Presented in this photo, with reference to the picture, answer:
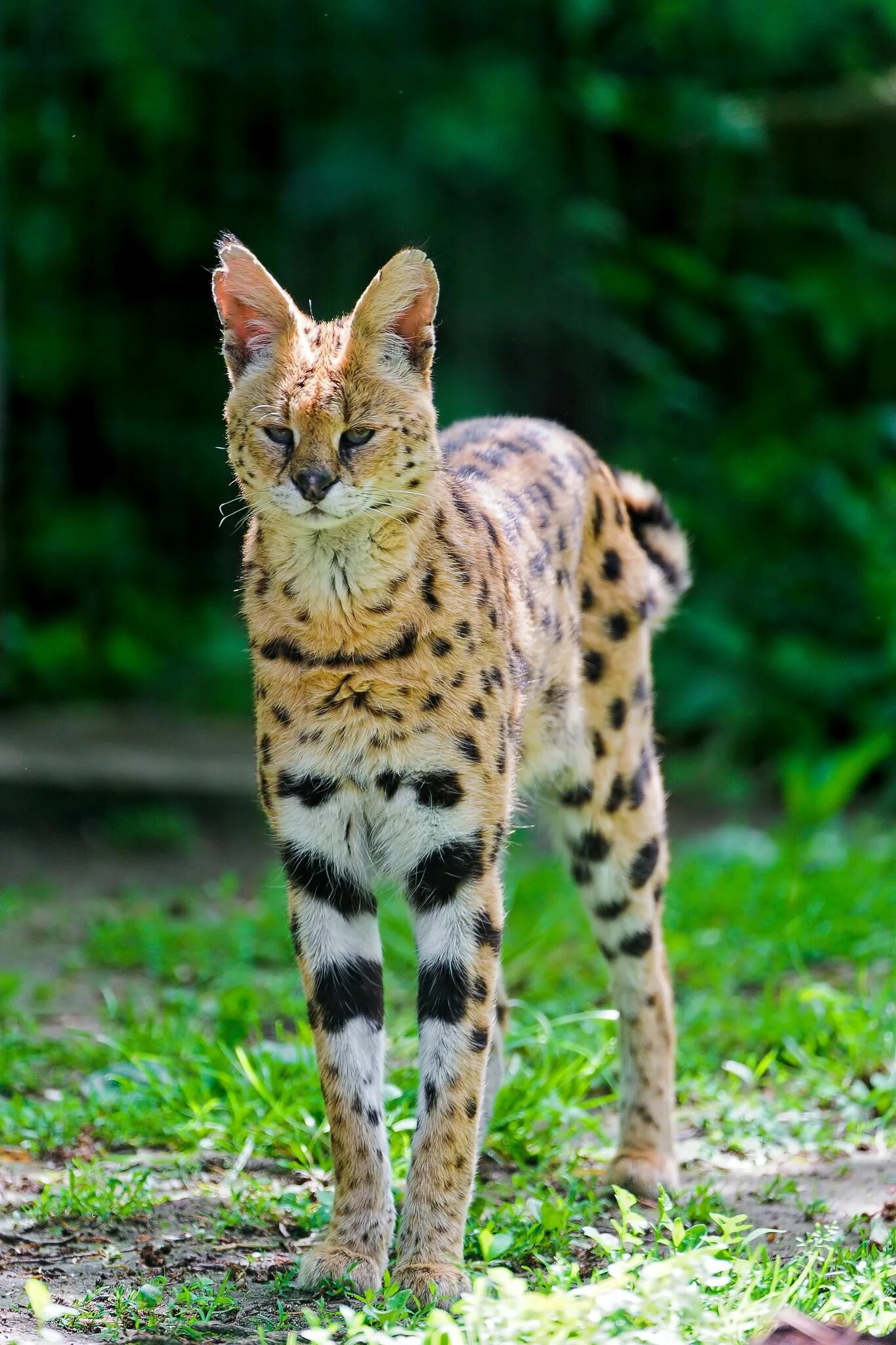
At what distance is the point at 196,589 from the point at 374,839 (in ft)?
22.9

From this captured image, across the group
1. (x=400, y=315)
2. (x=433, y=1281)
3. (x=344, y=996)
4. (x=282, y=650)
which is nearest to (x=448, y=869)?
(x=344, y=996)

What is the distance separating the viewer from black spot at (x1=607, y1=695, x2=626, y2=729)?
4.68 meters

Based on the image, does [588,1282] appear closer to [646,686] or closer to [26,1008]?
[646,686]

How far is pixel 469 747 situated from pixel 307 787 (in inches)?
14.7

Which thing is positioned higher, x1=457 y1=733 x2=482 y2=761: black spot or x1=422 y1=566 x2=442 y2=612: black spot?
x1=422 y1=566 x2=442 y2=612: black spot

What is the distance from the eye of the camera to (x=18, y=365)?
10.1 meters

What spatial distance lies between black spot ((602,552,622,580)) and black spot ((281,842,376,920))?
1344mm

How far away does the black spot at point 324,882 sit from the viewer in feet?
12.6

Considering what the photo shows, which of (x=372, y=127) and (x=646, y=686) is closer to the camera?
(x=646, y=686)

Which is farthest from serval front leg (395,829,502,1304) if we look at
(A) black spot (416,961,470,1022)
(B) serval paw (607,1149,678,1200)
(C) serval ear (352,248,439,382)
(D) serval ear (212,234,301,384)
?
(D) serval ear (212,234,301,384)

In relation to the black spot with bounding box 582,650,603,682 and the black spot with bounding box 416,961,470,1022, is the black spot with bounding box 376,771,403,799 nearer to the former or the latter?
the black spot with bounding box 416,961,470,1022

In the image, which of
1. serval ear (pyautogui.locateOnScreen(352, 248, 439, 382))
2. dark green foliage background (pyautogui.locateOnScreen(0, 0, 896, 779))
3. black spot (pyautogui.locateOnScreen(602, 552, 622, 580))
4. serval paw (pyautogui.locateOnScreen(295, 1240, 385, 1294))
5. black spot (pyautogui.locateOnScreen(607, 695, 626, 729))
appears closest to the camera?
serval paw (pyautogui.locateOnScreen(295, 1240, 385, 1294))

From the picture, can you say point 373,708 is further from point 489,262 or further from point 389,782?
point 489,262

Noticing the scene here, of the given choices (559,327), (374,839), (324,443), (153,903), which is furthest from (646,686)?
(559,327)
